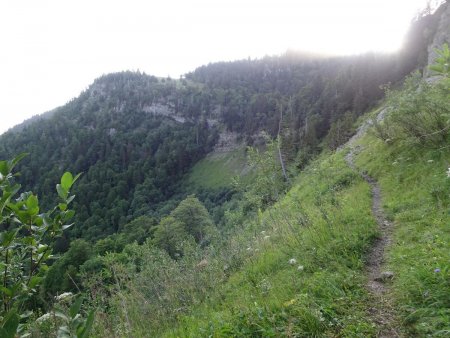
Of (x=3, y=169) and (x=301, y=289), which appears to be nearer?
(x=3, y=169)

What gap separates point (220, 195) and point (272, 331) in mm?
113453

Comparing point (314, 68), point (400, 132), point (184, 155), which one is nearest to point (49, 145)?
point (184, 155)

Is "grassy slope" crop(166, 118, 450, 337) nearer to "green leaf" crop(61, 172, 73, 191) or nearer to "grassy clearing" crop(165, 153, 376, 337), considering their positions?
"grassy clearing" crop(165, 153, 376, 337)

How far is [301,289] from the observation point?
520 cm

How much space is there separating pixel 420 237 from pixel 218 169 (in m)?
136

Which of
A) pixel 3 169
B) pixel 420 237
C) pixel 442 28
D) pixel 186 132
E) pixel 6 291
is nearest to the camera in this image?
pixel 6 291

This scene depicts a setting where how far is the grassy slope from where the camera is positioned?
4.13m

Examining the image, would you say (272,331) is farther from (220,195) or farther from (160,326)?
(220,195)

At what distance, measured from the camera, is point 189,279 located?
282 inches

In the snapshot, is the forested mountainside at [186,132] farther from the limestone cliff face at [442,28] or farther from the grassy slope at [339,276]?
the grassy slope at [339,276]

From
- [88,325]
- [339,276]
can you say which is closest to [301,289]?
[339,276]

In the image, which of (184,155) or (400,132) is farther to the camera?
(184,155)

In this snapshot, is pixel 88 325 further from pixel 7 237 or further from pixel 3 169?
pixel 3 169

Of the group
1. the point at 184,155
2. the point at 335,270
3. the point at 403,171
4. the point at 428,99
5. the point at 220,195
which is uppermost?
the point at 428,99
